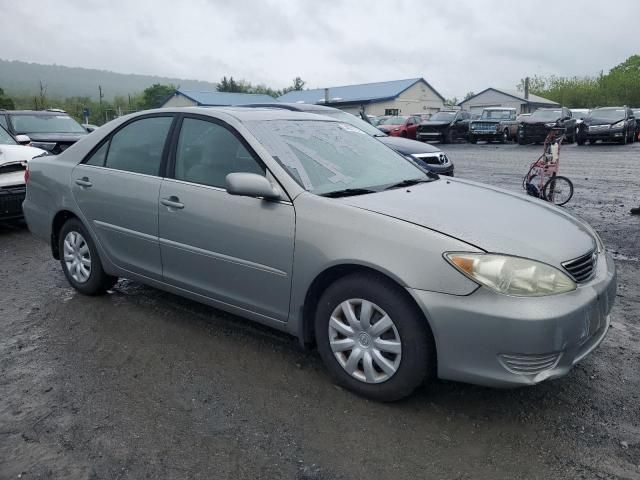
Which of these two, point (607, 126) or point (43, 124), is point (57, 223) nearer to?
point (43, 124)

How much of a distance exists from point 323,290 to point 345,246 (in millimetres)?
363

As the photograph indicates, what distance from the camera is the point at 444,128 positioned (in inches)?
1080

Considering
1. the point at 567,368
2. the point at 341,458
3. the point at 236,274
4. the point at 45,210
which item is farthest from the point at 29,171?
the point at 567,368

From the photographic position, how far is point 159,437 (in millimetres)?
2779

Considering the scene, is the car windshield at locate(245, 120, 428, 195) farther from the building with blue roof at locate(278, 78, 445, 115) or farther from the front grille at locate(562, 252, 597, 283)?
the building with blue roof at locate(278, 78, 445, 115)

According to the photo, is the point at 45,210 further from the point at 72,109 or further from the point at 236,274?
the point at 72,109

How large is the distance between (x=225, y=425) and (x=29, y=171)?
11.6 ft

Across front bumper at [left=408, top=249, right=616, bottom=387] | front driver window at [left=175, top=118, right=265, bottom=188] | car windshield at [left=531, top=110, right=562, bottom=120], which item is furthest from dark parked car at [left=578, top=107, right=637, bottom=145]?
front bumper at [left=408, top=249, right=616, bottom=387]

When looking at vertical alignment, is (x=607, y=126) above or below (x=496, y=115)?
below

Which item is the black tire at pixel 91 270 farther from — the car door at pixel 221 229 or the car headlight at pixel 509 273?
the car headlight at pixel 509 273

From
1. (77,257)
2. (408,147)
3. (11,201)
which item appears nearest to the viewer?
(77,257)

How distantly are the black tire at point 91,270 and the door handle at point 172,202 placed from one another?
1.08 metres

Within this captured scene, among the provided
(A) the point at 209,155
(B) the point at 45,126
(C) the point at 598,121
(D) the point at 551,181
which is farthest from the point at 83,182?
(C) the point at 598,121

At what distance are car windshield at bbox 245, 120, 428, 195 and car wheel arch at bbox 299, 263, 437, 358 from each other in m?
0.52
